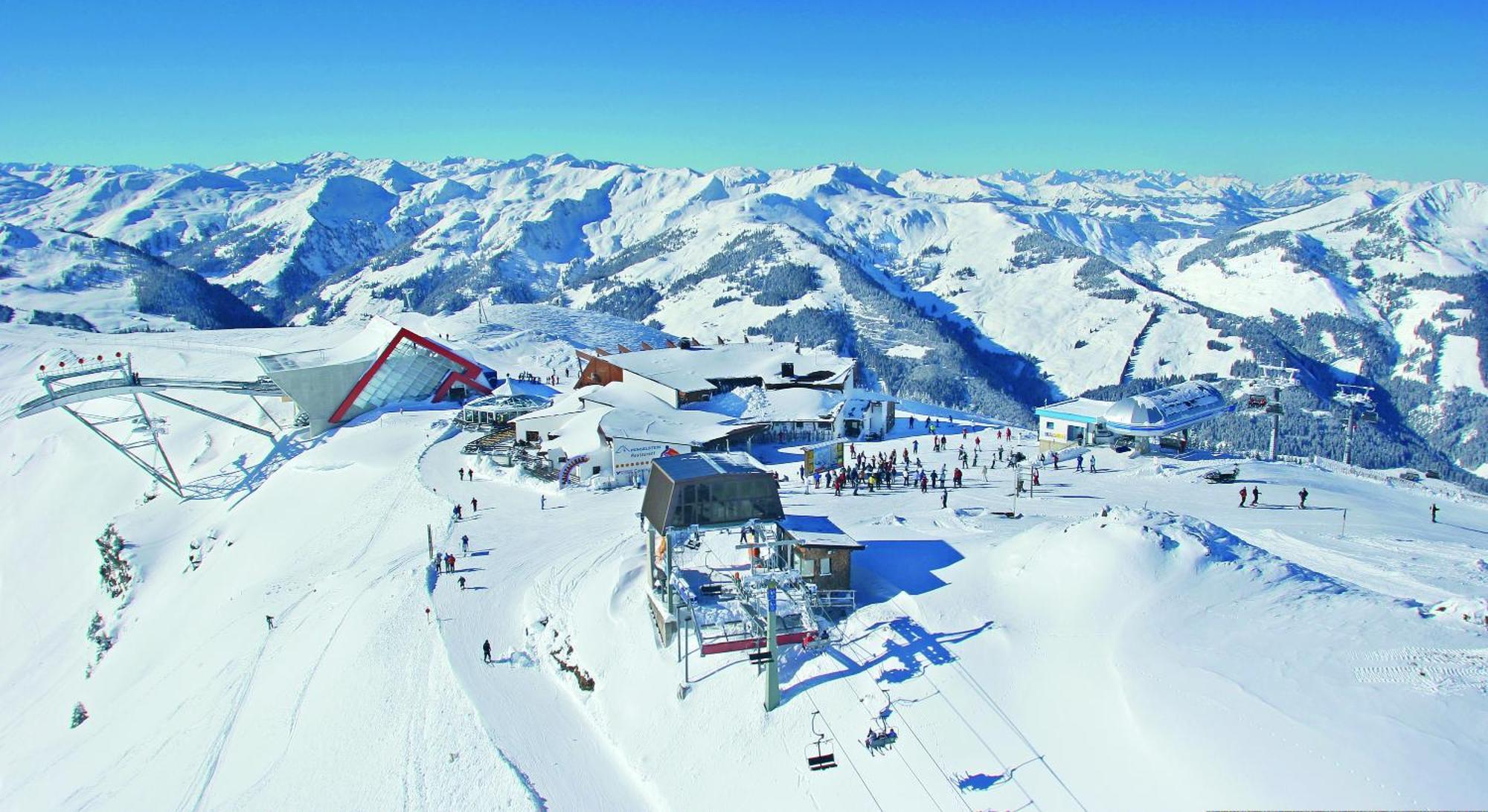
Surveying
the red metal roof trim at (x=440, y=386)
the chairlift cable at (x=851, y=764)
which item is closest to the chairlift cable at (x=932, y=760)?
the chairlift cable at (x=851, y=764)

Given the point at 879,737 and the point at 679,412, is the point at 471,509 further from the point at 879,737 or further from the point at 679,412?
the point at 879,737

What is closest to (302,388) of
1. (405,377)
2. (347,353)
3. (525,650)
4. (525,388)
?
(405,377)

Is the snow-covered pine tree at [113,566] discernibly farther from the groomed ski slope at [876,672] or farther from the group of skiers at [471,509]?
the group of skiers at [471,509]

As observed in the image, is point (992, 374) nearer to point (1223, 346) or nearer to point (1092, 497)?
point (1223, 346)

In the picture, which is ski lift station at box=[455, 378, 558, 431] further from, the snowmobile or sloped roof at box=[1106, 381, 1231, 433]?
the snowmobile

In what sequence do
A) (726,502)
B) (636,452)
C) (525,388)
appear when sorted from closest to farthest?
1. (726,502)
2. (636,452)
3. (525,388)

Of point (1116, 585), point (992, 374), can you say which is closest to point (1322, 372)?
point (992, 374)
